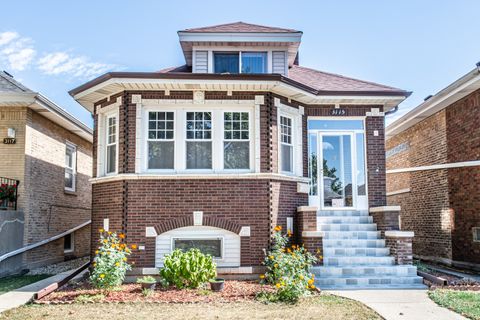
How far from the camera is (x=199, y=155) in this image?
1013cm

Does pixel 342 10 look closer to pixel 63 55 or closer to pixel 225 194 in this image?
pixel 225 194

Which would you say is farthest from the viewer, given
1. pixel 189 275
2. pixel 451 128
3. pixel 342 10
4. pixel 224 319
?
pixel 451 128

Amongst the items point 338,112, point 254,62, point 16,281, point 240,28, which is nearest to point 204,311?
point 16,281

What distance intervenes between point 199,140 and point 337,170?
366 cm

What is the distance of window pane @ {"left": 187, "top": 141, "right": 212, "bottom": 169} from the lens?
33.1 feet

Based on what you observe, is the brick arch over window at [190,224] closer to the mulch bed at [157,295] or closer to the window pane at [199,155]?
the window pane at [199,155]

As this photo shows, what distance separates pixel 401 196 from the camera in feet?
50.1

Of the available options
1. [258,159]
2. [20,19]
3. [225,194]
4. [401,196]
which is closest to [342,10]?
[258,159]

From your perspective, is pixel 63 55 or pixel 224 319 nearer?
pixel 224 319

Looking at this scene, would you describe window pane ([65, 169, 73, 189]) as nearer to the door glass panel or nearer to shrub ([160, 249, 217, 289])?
shrub ([160, 249, 217, 289])

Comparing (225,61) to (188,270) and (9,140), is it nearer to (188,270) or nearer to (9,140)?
(188,270)

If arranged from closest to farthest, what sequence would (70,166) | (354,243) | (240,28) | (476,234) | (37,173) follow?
1. (354,243)
2. (476,234)
3. (240,28)
4. (37,173)
5. (70,166)

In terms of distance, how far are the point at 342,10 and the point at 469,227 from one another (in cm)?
610

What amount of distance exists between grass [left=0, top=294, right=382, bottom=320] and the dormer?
242 inches
